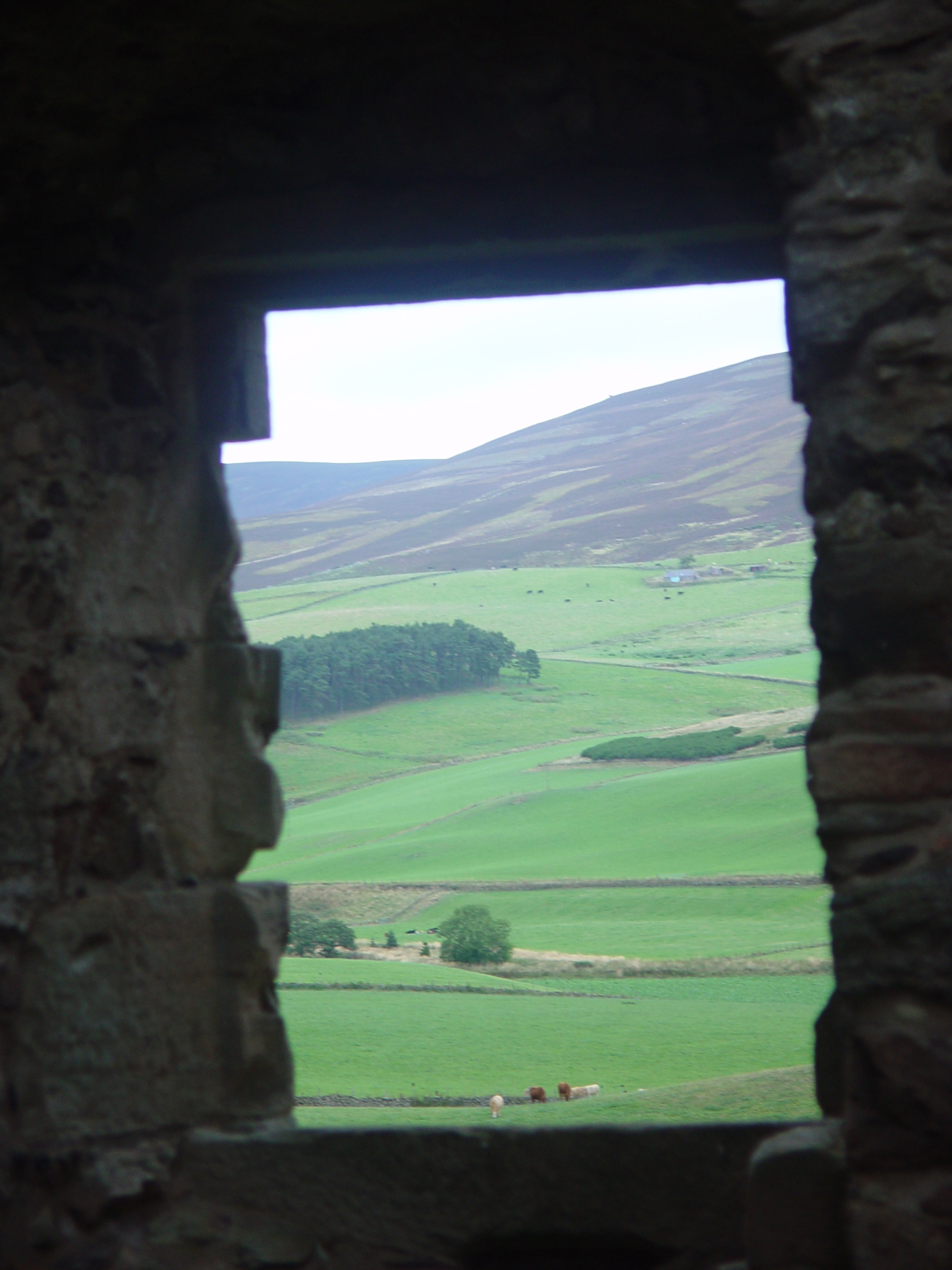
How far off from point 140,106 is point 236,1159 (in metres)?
2.44

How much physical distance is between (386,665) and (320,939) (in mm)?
21315

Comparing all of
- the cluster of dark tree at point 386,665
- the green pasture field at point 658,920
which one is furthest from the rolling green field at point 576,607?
the green pasture field at point 658,920

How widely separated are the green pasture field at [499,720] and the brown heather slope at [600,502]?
24806 mm

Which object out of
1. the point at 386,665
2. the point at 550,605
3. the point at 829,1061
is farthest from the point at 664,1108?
the point at 550,605

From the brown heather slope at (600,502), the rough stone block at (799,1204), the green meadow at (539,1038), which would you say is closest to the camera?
the rough stone block at (799,1204)

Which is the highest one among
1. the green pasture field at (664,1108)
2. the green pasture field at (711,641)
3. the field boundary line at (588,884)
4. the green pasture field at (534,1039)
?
the green pasture field at (711,641)

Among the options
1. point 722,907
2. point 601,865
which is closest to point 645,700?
point 601,865

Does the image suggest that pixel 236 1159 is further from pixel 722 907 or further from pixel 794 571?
pixel 794 571

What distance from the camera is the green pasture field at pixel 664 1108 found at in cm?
434

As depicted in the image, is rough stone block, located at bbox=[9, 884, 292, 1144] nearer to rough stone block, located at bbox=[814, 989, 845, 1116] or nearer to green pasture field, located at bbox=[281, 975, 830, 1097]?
rough stone block, located at bbox=[814, 989, 845, 1116]

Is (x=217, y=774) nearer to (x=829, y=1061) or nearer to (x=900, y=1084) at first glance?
(x=829, y=1061)

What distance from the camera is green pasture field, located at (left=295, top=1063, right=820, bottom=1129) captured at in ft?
14.3

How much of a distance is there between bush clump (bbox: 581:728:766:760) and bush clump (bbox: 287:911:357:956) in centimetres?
1602

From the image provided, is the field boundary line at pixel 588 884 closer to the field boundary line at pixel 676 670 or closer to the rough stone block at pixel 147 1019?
the rough stone block at pixel 147 1019
